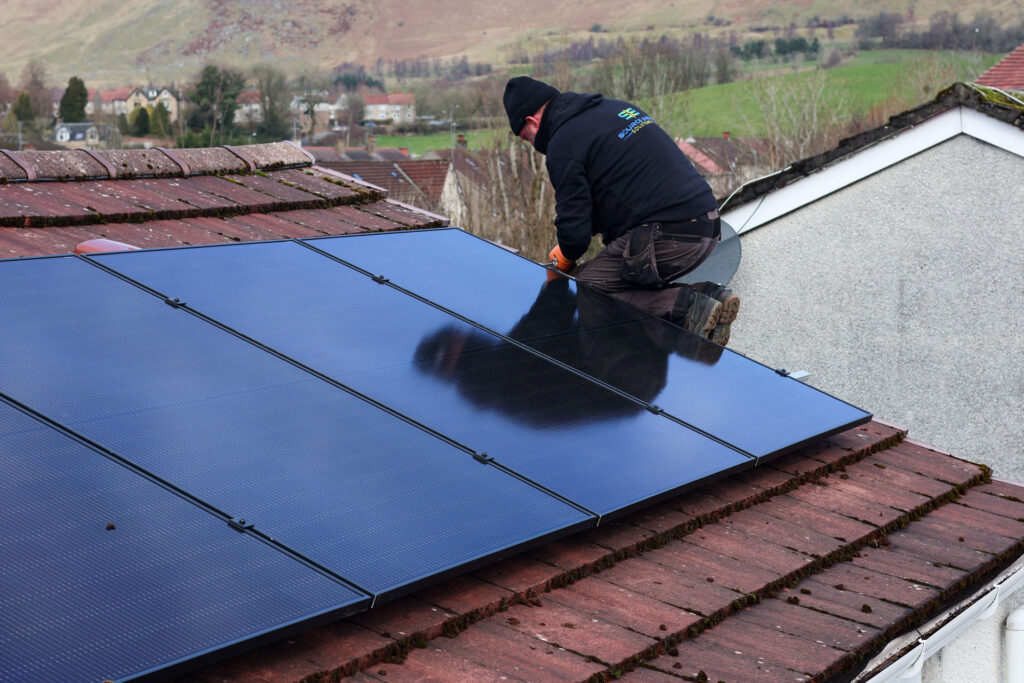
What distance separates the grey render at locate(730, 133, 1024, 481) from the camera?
35.1ft

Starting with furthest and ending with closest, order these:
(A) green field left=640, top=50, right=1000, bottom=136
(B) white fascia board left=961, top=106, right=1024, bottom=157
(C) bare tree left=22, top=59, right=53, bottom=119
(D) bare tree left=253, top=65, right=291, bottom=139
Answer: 1. (C) bare tree left=22, top=59, right=53, bottom=119
2. (D) bare tree left=253, top=65, right=291, bottom=139
3. (A) green field left=640, top=50, right=1000, bottom=136
4. (B) white fascia board left=961, top=106, right=1024, bottom=157

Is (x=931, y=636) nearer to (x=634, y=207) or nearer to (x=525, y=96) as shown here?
(x=634, y=207)

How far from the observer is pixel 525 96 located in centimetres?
649

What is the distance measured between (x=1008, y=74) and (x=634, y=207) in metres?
24.6

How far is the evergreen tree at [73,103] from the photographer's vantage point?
159375 mm

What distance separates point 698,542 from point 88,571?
7.50 ft

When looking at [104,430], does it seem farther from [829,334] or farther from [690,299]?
[829,334]

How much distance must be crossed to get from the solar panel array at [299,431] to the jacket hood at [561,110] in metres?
1.22

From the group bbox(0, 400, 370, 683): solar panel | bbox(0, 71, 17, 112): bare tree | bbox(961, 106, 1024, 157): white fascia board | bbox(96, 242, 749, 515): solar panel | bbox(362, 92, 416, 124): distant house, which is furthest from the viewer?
bbox(362, 92, 416, 124): distant house

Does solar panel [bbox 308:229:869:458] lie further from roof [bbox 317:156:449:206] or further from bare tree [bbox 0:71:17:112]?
bare tree [bbox 0:71:17:112]

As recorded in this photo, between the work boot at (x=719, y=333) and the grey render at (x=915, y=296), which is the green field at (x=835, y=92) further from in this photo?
the work boot at (x=719, y=333)

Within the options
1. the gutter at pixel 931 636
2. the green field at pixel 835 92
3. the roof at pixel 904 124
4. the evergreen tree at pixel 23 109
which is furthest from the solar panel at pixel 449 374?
the evergreen tree at pixel 23 109

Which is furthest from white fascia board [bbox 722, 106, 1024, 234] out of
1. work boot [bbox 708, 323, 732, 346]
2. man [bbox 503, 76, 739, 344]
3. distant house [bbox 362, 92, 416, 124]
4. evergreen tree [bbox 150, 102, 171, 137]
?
distant house [bbox 362, 92, 416, 124]

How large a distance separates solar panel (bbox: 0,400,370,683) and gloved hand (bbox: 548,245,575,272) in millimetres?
3990
